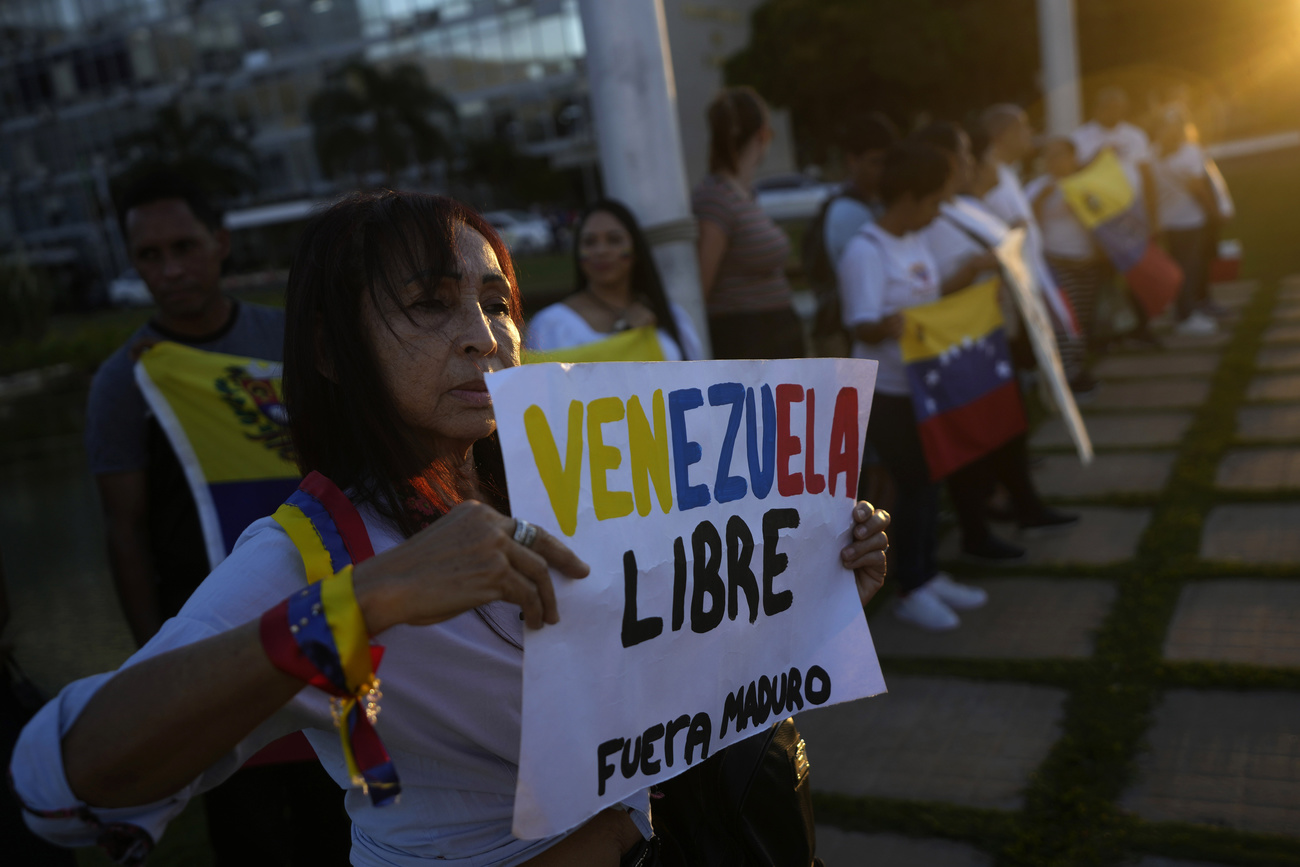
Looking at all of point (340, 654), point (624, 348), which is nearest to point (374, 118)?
point (624, 348)

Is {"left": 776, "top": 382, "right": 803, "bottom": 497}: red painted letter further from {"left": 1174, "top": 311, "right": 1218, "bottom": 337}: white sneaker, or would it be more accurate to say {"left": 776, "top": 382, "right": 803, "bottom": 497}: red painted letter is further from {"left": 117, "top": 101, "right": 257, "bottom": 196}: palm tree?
{"left": 117, "top": 101, "right": 257, "bottom": 196}: palm tree

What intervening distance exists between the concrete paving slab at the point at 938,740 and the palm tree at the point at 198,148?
2099 inches

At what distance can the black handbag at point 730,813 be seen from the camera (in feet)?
4.90

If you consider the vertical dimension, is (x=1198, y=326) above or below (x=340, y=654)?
below

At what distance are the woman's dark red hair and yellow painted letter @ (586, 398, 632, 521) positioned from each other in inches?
9.5

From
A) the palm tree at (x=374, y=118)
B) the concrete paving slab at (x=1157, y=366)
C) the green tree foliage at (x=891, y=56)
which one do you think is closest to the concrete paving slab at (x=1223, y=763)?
the concrete paving slab at (x=1157, y=366)

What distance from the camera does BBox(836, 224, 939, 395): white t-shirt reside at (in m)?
3.84

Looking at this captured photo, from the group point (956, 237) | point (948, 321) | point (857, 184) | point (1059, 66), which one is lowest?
point (948, 321)

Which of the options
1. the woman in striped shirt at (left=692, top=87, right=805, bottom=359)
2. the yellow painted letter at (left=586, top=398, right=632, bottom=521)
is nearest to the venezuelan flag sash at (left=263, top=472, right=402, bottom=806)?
the yellow painted letter at (left=586, top=398, right=632, bottom=521)

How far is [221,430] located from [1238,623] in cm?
337

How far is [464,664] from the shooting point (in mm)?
1274

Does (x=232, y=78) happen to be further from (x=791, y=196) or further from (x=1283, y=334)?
(x=1283, y=334)

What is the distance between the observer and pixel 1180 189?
8414 mm

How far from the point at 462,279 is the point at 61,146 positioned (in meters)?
71.7
